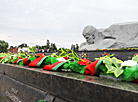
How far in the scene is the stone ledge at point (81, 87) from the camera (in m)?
0.76

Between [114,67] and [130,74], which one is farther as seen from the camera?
[114,67]

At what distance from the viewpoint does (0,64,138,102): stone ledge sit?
0.76 m

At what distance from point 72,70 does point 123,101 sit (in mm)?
811

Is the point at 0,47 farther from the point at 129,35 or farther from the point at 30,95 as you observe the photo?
the point at 30,95

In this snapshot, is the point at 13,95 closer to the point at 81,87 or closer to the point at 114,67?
the point at 81,87

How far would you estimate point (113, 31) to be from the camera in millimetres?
17250

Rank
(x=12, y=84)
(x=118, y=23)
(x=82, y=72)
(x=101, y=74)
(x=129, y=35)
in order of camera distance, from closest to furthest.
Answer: (x=101, y=74) → (x=82, y=72) → (x=12, y=84) → (x=129, y=35) → (x=118, y=23)

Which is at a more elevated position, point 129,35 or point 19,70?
point 129,35

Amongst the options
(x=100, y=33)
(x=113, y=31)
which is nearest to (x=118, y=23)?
(x=113, y=31)

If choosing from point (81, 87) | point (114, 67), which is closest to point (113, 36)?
point (114, 67)

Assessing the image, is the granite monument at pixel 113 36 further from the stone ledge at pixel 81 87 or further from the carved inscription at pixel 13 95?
the stone ledge at pixel 81 87

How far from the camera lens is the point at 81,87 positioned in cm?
98

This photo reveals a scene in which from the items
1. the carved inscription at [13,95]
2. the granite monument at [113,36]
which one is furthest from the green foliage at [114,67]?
the granite monument at [113,36]

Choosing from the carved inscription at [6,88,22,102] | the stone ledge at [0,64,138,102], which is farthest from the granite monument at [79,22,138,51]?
the stone ledge at [0,64,138,102]
